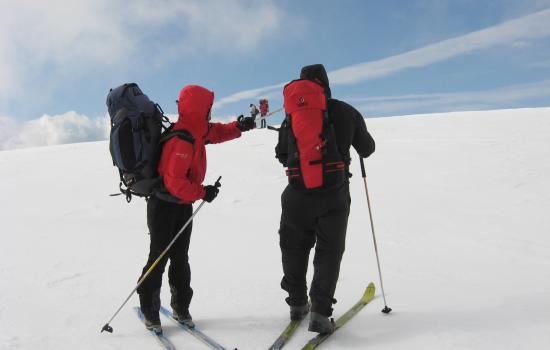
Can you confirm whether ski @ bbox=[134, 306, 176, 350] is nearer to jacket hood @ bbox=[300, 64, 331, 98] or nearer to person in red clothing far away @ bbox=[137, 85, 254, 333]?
person in red clothing far away @ bbox=[137, 85, 254, 333]

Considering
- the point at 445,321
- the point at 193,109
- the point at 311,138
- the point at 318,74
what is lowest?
the point at 445,321

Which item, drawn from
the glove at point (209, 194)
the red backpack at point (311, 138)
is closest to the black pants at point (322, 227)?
the red backpack at point (311, 138)

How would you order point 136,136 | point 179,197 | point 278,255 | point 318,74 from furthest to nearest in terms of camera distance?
point 278,255 < point 318,74 < point 179,197 < point 136,136

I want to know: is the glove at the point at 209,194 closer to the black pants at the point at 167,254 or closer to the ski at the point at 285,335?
the black pants at the point at 167,254

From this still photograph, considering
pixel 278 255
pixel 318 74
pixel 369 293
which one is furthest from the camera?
pixel 278 255

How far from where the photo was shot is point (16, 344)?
3.87 meters

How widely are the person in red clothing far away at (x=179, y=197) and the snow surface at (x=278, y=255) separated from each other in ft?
1.15

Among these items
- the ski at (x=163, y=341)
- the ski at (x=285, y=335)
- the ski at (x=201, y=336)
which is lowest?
the ski at (x=285, y=335)

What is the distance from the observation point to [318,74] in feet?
12.8

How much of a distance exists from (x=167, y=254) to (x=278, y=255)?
2454mm

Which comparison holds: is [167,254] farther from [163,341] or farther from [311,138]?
[311,138]

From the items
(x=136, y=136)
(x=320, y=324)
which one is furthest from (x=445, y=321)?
(x=136, y=136)

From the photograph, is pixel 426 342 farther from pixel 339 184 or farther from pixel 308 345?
pixel 339 184

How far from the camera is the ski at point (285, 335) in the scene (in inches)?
144
